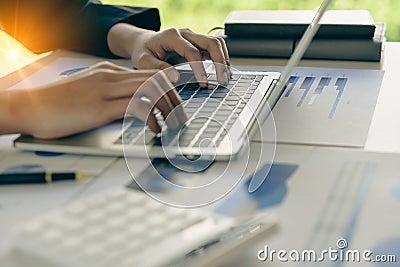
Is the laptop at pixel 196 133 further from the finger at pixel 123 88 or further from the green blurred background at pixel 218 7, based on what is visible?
the green blurred background at pixel 218 7

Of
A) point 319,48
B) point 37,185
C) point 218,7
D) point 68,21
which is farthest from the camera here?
point 218,7

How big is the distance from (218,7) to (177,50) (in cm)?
187

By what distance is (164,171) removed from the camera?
0.72 metres

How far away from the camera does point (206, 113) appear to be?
0.83 metres

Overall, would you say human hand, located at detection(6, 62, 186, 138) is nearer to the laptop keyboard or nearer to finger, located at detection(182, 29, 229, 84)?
the laptop keyboard

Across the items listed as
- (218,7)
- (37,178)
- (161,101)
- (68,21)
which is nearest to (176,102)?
(161,101)

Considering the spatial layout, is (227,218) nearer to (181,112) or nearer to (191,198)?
(191,198)

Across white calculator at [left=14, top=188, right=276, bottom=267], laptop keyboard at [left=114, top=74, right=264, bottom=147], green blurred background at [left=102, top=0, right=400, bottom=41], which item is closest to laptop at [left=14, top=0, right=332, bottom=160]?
laptop keyboard at [left=114, top=74, right=264, bottom=147]

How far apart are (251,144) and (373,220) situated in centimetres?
19

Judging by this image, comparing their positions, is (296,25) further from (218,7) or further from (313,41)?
(218,7)

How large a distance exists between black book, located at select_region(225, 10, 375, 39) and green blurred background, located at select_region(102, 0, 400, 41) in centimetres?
148

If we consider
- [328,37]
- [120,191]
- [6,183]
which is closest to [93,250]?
[120,191]

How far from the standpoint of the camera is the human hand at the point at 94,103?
2.59 feet

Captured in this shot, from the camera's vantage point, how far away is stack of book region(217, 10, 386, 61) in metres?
1.10
